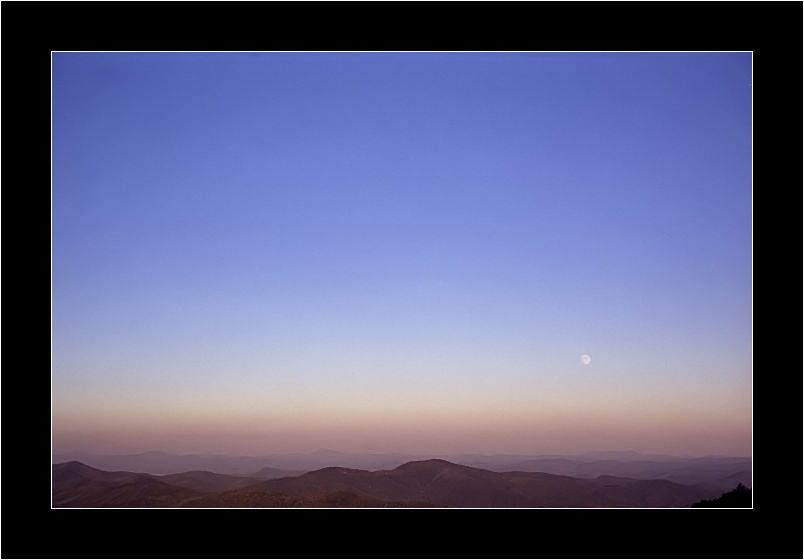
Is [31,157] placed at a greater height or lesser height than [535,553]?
greater

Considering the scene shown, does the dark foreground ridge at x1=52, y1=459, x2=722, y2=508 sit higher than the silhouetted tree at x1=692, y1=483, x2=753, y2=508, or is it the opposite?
the silhouetted tree at x1=692, y1=483, x2=753, y2=508

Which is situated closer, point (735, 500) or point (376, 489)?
point (735, 500)

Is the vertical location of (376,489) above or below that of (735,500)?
below

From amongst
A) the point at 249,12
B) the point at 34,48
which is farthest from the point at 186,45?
the point at 34,48

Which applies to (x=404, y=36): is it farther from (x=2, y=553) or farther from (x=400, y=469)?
(x=400, y=469)

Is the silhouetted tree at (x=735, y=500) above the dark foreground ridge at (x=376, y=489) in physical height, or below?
above

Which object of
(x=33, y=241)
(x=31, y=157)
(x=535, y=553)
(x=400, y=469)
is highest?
(x=31, y=157)

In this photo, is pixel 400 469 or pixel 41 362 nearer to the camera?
pixel 41 362

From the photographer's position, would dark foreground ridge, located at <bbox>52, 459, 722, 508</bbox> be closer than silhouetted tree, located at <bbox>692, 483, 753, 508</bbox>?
No
